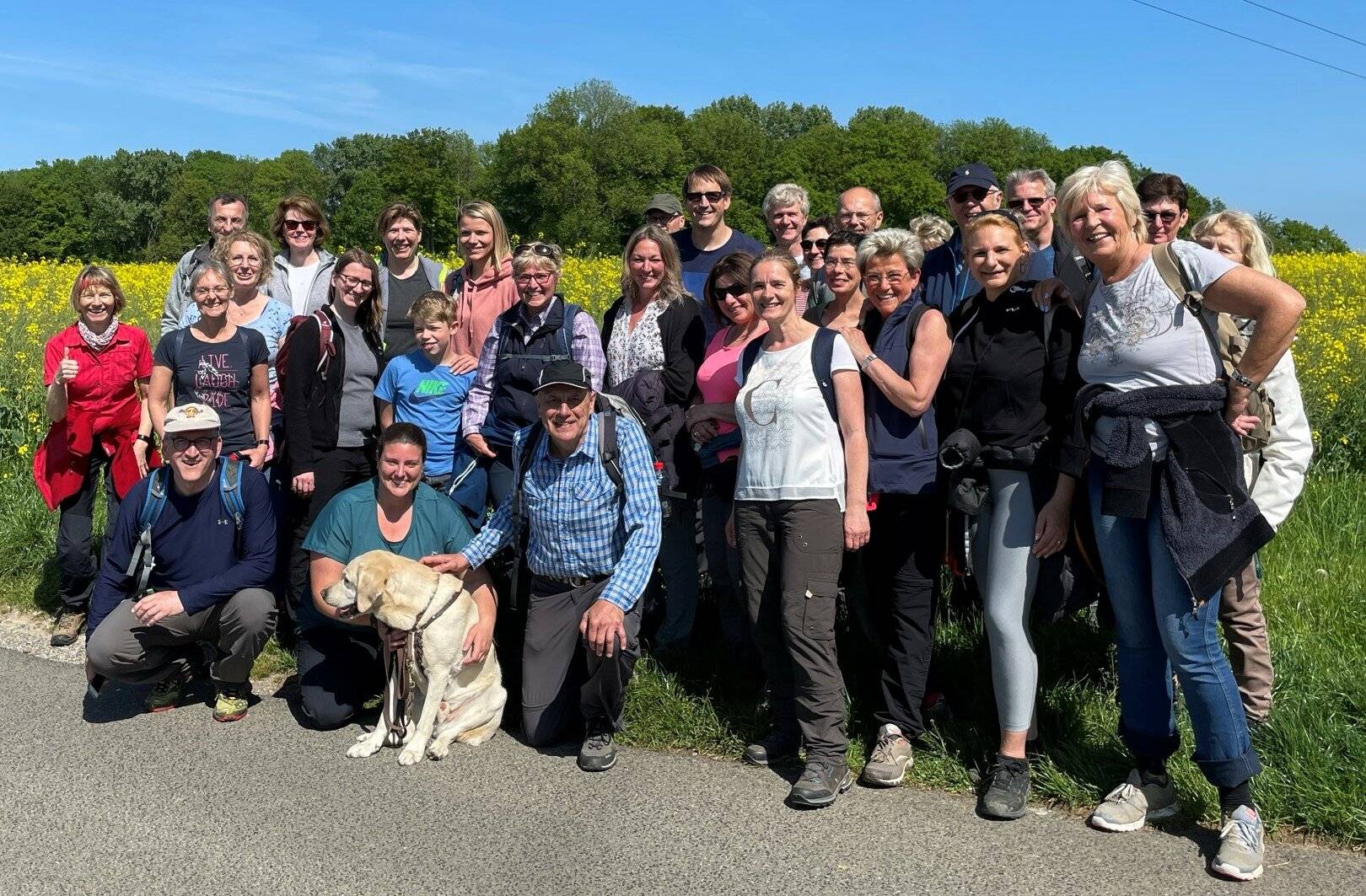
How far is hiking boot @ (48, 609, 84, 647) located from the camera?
633cm

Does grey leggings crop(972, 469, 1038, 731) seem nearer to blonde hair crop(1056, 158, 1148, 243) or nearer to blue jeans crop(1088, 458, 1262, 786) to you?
blue jeans crop(1088, 458, 1262, 786)

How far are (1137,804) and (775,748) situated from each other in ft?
4.61

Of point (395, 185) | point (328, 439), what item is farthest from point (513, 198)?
point (328, 439)

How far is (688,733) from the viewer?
16.0ft

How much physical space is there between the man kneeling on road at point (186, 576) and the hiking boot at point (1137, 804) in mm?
3772

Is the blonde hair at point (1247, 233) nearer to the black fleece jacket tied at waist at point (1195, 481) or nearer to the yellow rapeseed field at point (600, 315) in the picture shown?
the black fleece jacket tied at waist at point (1195, 481)

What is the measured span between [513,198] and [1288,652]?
241ft

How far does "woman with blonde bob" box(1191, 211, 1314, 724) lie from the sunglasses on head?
9.62 feet

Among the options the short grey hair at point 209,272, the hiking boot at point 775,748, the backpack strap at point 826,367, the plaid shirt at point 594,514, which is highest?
the short grey hair at point 209,272

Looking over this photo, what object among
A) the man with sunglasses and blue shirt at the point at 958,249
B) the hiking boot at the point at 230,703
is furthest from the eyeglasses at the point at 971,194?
the hiking boot at the point at 230,703

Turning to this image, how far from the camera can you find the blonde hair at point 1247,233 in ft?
13.9

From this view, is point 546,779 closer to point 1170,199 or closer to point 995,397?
point 995,397

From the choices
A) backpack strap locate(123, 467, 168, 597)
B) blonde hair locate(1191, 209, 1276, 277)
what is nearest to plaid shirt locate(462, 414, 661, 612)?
backpack strap locate(123, 467, 168, 597)

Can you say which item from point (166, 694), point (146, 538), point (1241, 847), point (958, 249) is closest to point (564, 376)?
point (958, 249)
